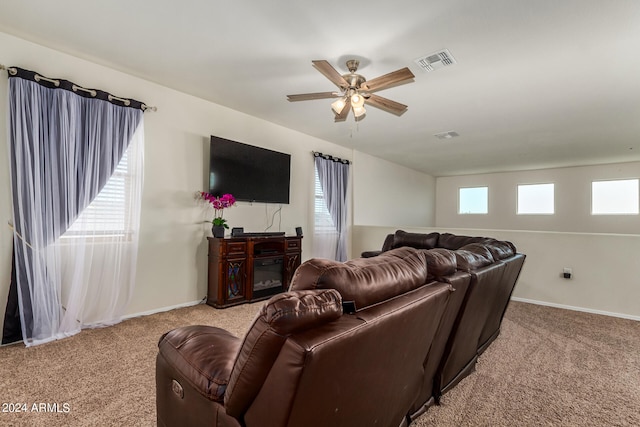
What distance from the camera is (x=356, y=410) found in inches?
41.8

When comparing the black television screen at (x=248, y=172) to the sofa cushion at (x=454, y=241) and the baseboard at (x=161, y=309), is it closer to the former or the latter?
the baseboard at (x=161, y=309)

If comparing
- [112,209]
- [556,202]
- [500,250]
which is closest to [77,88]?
[112,209]

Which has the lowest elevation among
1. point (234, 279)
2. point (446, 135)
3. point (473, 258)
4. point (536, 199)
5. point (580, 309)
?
point (580, 309)

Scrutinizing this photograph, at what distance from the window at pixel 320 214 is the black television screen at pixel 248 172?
0.83m

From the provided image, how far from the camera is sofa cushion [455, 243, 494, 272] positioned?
1.74 metres

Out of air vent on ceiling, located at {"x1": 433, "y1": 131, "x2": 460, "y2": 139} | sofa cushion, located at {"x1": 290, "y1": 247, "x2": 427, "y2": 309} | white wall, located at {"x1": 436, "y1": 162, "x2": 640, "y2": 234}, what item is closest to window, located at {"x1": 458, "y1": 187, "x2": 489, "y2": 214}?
white wall, located at {"x1": 436, "y1": 162, "x2": 640, "y2": 234}

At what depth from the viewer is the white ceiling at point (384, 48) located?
2.16 meters

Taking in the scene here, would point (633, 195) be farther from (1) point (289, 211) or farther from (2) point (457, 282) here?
(2) point (457, 282)

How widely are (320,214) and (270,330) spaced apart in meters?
4.69

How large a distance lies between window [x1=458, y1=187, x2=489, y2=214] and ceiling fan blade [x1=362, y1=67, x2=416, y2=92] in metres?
7.09

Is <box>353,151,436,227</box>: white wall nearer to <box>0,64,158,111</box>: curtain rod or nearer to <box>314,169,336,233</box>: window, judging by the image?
<box>314,169,336,233</box>: window

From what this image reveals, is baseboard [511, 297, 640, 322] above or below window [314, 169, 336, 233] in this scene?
below

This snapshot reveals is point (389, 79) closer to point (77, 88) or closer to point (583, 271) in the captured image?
point (77, 88)

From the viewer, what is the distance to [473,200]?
342 inches
